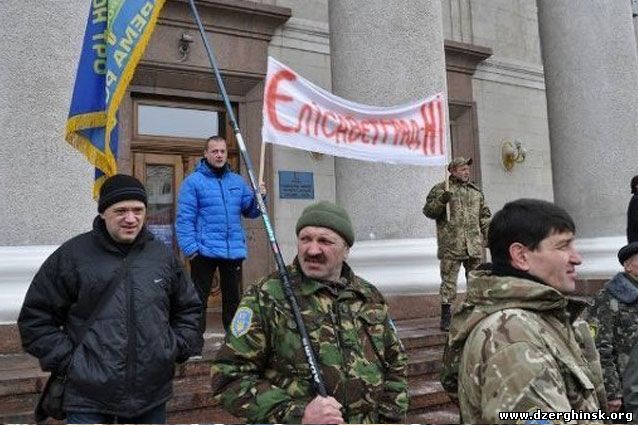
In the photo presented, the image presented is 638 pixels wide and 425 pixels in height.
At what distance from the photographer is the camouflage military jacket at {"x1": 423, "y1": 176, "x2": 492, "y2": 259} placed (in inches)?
251

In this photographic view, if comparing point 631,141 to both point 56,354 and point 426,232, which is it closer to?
point 426,232

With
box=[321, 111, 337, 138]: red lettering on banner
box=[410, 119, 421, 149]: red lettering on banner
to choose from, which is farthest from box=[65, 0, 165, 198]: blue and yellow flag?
box=[410, 119, 421, 149]: red lettering on banner

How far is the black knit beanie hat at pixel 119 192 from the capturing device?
2902 millimetres

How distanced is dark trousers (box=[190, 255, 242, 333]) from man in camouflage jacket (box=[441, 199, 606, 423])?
122 inches

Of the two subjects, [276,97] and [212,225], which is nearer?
[276,97]

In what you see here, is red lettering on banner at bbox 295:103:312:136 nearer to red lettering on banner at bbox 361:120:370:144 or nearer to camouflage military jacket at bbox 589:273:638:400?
red lettering on banner at bbox 361:120:370:144

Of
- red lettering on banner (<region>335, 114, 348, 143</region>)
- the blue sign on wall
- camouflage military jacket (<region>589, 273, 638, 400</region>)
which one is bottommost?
camouflage military jacket (<region>589, 273, 638, 400</region>)

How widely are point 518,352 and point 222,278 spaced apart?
12.0 feet

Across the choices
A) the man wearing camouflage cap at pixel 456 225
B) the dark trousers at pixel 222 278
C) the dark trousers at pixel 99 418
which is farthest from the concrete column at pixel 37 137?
the man wearing camouflage cap at pixel 456 225

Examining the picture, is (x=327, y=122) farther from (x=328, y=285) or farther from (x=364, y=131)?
(x=328, y=285)

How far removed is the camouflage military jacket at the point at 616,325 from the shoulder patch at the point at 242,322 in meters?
2.38

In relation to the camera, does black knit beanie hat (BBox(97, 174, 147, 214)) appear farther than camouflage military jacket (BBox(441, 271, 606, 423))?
Yes

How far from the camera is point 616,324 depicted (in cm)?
383

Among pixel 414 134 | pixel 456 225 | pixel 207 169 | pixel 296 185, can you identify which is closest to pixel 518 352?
pixel 414 134
